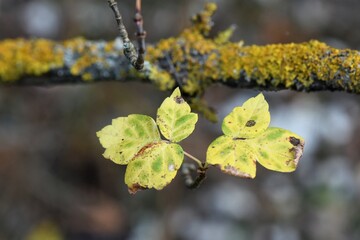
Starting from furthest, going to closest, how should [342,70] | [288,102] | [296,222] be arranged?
[288,102], [296,222], [342,70]

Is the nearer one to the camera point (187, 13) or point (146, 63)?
point (146, 63)

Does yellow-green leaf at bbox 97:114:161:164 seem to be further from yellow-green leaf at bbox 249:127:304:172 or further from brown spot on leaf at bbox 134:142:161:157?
yellow-green leaf at bbox 249:127:304:172

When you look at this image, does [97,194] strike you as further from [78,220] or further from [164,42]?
[164,42]

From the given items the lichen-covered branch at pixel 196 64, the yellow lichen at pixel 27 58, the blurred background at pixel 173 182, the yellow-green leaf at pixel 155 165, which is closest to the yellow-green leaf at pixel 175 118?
the yellow-green leaf at pixel 155 165

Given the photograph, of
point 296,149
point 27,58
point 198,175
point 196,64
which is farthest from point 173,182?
point 296,149

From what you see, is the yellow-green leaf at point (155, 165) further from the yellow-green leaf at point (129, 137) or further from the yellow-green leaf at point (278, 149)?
the yellow-green leaf at point (278, 149)

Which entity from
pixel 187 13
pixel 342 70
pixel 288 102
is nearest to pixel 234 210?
pixel 288 102

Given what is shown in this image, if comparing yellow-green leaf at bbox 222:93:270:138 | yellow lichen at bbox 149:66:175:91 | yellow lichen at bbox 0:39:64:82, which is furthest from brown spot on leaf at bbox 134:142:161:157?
yellow lichen at bbox 0:39:64:82
